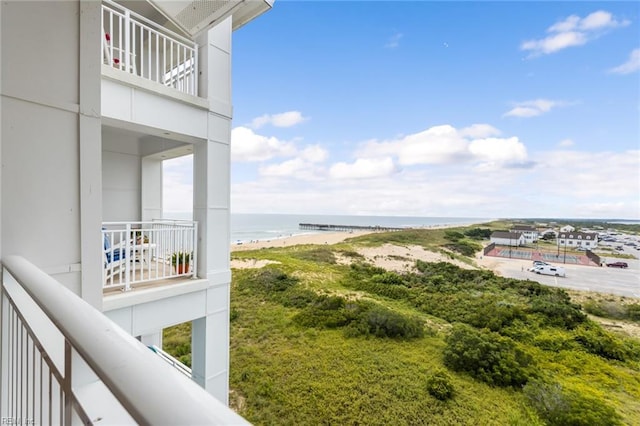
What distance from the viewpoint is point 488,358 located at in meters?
6.80

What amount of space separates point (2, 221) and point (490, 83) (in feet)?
47.3

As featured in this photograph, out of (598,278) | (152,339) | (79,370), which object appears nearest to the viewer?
(79,370)

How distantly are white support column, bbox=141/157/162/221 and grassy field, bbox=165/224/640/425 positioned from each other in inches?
159

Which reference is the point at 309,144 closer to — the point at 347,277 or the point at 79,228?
the point at 347,277

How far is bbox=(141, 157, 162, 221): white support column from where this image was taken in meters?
4.48

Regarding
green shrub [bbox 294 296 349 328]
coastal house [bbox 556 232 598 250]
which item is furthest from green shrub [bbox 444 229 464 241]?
green shrub [bbox 294 296 349 328]

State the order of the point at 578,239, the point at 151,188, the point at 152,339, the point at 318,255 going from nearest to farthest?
the point at 151,188 → the point at 152,339 → the point at 578,239 → the point at 318,255

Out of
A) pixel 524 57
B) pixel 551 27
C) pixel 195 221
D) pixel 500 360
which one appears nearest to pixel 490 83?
pixel 524 57

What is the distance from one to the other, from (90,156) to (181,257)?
89.7 inches

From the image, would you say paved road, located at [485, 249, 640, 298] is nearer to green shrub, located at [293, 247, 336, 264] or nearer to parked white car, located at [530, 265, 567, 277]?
parked white car, located at [530, 265, 567, 277]

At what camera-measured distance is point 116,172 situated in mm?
4227

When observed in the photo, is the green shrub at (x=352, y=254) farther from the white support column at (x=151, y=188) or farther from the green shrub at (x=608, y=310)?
the white support column at (x=151, y=188)

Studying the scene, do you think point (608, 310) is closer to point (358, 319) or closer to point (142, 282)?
point (358, 319)

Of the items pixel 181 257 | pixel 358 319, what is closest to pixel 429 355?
pixel 358 319
